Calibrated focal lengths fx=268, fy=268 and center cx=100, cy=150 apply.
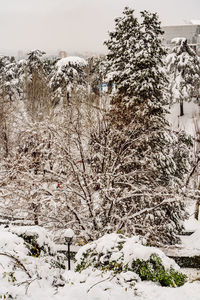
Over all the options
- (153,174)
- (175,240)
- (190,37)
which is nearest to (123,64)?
(153,174)

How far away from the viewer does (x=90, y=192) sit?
1202cm

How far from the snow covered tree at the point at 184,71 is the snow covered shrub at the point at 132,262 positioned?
2765 cm

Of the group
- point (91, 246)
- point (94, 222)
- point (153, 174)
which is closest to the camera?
point (91, 246)

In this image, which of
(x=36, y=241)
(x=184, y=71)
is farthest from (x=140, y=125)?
(x=184, y=71)

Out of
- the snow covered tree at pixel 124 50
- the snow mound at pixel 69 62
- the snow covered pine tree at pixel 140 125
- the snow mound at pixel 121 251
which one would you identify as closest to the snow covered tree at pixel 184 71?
the snow mound at pixel 69 62

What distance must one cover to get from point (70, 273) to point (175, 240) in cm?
980

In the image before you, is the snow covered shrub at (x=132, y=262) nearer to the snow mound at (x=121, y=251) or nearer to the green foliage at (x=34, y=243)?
the snow mound at (x=121, y=251)

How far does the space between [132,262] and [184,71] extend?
98.0 feet

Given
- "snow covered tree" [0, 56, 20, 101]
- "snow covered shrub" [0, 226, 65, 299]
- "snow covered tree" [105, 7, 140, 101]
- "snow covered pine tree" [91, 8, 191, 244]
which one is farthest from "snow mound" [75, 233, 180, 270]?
"snow covered tree" [0, 56, 20, 101]

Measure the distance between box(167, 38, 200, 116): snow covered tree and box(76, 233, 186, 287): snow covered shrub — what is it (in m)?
27.6

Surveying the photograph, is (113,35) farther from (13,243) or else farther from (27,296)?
(27,296)

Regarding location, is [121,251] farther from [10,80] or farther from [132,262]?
[10,80]

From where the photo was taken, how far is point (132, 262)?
5.88 meters

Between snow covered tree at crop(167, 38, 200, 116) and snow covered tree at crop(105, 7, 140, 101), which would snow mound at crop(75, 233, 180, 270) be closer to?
snow covered tree at crop(105, 7, 140, 101)
